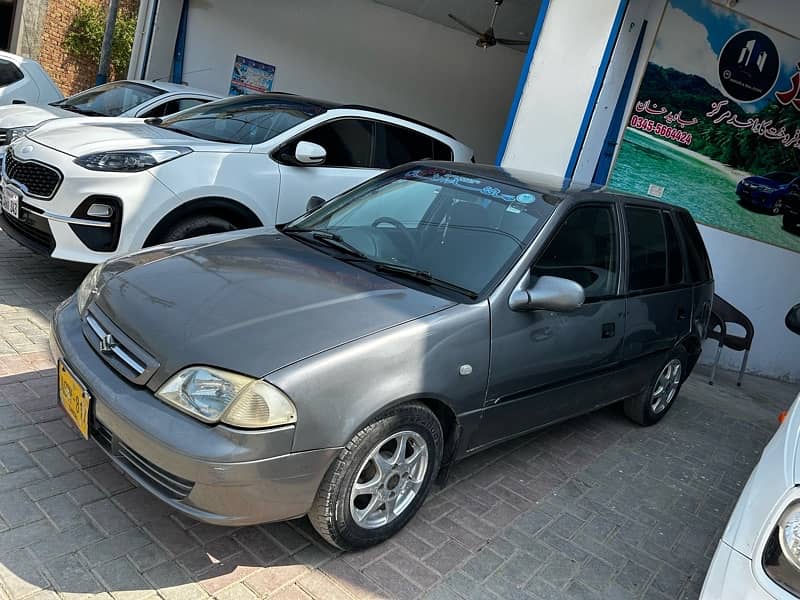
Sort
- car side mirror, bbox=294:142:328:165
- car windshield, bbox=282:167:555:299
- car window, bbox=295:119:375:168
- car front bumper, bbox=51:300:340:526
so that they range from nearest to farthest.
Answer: car front bumper, bbox=51:300:340:526 → car windshield, bbox=282:167:555:299 → car side mirror, bbox=294:142:328:165 → car window, bbox=295:119:375:168

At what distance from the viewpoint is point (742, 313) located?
740cm

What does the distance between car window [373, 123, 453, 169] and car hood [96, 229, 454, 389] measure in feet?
9.93

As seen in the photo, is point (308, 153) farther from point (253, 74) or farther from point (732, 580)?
point (253, 74)

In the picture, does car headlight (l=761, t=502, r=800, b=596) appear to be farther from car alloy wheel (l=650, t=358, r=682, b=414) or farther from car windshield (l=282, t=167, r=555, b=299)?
car alloy wheel (l=650, t=358, r=682, b=414)

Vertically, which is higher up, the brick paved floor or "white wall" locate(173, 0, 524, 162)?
"white wall" locate(173, 0, 524, 162)

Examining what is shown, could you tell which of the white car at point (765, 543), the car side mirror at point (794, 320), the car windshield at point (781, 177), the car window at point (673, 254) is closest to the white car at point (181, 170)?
the car window at point (673, 254)

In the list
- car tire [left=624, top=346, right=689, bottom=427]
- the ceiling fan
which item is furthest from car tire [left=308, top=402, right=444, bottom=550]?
the ceiling fan

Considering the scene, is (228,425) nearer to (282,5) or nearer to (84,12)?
(282,5)

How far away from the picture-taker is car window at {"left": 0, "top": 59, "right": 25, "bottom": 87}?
8664mm

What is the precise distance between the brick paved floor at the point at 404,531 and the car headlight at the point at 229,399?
0.68 metres

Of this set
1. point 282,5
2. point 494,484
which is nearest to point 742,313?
point 494,484

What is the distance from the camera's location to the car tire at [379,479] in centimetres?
260

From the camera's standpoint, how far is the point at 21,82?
28.8 feet

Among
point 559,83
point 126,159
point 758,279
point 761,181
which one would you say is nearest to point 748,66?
point 761,181
